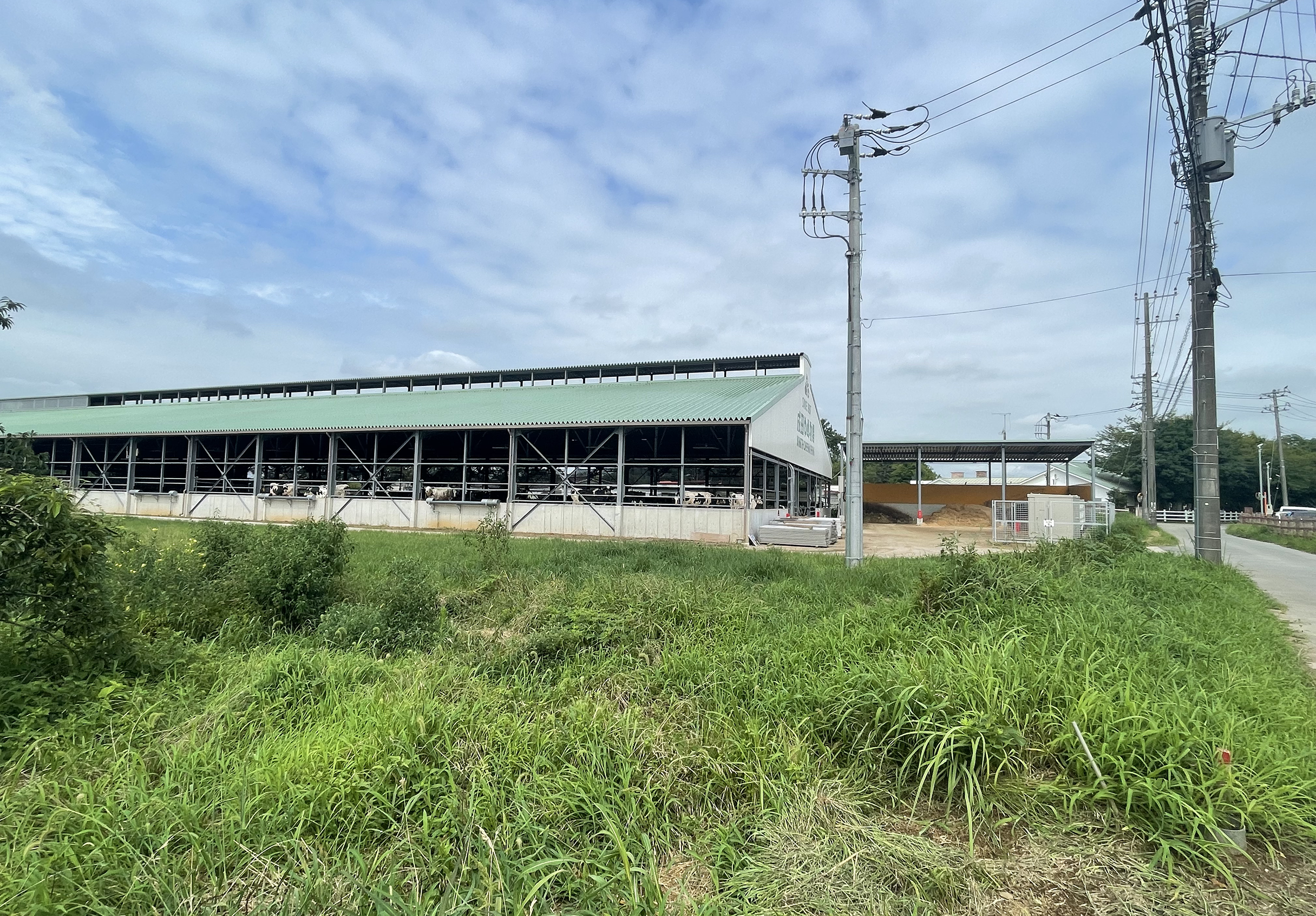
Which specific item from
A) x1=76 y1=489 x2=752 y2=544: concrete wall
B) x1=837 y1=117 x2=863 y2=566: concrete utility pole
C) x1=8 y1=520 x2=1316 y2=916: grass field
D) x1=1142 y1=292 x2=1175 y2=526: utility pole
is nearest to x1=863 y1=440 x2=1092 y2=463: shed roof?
x1=1142 y1=292 x2=1175 y2=526: utility pole

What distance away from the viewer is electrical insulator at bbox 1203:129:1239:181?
11086 millimetres

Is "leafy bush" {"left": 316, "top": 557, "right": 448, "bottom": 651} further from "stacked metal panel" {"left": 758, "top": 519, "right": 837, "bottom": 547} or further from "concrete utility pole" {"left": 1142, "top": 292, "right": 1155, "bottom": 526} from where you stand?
"concrete utility pole" {"left": 1142, "top": 292, "right": 1155, "bottom": 526}

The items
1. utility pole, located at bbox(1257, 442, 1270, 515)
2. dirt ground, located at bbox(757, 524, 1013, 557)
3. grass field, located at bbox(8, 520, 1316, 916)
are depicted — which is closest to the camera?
grass field, located at bbox(8, 520, 1316, 916)

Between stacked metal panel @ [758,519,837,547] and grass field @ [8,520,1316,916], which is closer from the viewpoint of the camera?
grass field @ [8,520,1316,916]

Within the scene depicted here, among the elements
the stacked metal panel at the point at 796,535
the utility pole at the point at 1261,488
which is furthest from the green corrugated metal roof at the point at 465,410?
the utility pole at the point at 1261,488

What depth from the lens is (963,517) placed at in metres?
41.2

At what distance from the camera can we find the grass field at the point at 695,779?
8.25 feet

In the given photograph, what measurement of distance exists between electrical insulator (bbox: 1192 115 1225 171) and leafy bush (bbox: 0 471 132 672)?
16140 millimetres

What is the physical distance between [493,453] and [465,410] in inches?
120

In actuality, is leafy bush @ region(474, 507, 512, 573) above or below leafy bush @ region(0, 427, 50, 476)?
below

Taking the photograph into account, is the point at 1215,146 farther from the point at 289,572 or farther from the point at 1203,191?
the point at 289,572

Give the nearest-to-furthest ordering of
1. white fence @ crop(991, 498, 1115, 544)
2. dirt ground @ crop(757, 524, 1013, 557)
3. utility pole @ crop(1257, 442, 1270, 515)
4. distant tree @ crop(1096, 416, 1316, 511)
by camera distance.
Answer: dirt ground @ crop(757, 524, 1013, 557)
white fence @ crop(991, 498, 1115, 544)
utility pole @ crop(1257, 442, 1270, 515)
distant tree @ crop(1096, 416, 1316, 511)

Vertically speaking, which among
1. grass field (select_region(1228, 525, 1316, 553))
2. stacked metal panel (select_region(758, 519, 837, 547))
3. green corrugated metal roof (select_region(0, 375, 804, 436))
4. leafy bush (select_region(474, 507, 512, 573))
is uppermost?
green corrugated metal roof (select_region(0, 375, 804, 436))

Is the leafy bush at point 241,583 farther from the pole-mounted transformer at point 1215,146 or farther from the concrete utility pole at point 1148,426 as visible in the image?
the concrete utility pole at point 1148,426
